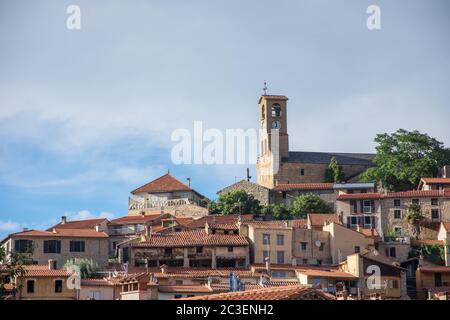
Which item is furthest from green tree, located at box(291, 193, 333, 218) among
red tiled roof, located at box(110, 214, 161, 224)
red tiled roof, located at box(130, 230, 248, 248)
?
red tiled roof, located at box(130, 230, 248, 248)

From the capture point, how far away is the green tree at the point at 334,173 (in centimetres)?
9656

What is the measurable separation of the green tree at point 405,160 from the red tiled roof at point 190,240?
76.0 ft

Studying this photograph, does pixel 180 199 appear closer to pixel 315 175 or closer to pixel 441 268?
pixel 315 175

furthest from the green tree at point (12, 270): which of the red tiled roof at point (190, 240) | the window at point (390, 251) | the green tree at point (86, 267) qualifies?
the window at point (390, 251)

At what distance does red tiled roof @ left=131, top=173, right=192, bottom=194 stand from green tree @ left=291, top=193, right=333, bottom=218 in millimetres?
11340

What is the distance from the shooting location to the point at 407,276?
68062mm

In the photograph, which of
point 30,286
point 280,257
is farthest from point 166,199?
point 30,286

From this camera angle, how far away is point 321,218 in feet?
250

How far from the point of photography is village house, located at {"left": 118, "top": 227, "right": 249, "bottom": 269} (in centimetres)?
6750

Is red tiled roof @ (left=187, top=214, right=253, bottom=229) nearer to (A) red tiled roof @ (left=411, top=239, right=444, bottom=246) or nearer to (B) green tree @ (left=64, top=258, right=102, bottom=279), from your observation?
(B) green tree @ (left=64, top=258, right=102, bottom=279)

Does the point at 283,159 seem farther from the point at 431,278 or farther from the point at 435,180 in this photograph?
the point at 431,278

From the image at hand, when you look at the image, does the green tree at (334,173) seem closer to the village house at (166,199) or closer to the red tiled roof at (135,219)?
the village house at (166,199)
